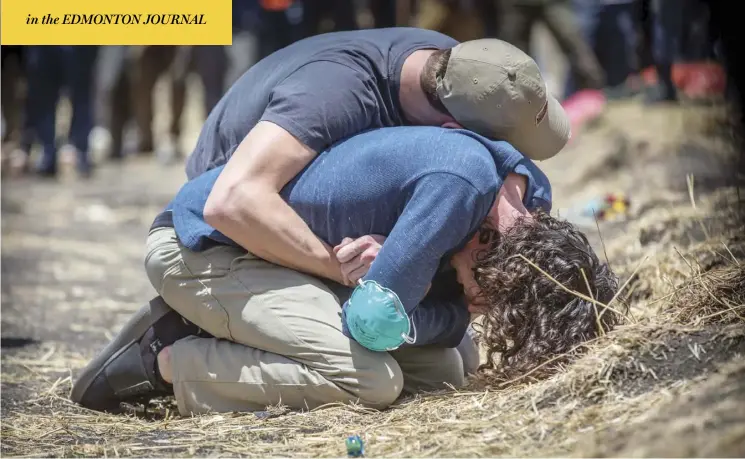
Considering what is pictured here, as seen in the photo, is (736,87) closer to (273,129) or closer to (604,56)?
(273,129)

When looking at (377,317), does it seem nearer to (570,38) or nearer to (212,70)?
(570,38)

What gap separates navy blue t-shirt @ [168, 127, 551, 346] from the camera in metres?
2.73

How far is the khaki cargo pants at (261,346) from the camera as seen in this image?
9.69 feet

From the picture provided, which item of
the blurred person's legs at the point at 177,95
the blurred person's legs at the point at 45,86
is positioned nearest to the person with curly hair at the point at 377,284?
the blurred person's legs at the point at 45,86

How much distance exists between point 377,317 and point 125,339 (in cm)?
88

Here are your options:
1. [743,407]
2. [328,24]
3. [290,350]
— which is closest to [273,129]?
[290,350]

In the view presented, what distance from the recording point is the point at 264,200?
2.85 m

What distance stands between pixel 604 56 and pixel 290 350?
7.27 m

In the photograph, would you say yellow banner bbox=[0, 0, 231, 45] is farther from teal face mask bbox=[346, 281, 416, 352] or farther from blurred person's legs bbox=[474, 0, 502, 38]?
blurred person's legs bbox=[474, 0, 502, 38]

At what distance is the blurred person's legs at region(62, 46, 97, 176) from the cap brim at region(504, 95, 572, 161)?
6.43m

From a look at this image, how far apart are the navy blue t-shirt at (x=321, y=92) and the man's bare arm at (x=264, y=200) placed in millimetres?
53

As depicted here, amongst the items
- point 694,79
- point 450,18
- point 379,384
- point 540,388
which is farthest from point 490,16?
point 540,388

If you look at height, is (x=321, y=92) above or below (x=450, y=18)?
below

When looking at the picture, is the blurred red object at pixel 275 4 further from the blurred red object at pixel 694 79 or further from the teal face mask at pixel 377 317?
the teal face mask at pixel 377 317
